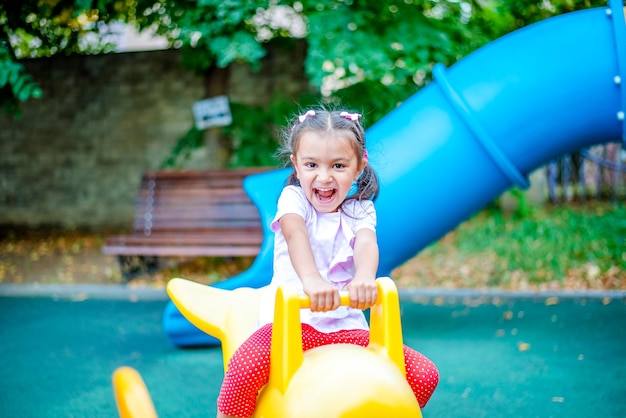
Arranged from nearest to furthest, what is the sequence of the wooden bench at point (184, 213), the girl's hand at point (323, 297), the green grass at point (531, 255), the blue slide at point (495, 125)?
the girl's hand at point (323, 297) < the blue slide at point (495, 125) < the green grass at point (531, 255) < the wooden bench at point (184, 213)

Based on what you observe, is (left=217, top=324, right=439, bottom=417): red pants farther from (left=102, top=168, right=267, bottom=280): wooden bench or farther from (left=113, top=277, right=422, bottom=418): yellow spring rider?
(left=102, top=168, right=267, bottom=280): wooden bench

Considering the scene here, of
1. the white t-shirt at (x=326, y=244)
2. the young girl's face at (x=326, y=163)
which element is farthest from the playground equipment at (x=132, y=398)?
the young girl's face at (x=326, y=163)

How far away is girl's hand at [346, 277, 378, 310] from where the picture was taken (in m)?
1.71

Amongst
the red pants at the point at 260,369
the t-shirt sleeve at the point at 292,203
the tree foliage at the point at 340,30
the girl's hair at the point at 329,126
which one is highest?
the tree foliage at the point at 340,30

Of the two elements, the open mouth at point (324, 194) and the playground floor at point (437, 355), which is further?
the playground floor at point (437, 355)

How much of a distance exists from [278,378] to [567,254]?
507 cm

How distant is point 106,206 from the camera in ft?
30.2

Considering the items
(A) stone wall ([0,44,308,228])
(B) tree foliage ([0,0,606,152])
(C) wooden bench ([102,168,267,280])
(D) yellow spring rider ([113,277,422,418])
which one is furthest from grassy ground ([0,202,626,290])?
(D) yellow spring rider ([113,277,422,418])

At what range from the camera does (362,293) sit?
5.62ft

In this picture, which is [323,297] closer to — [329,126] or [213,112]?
[329,126]

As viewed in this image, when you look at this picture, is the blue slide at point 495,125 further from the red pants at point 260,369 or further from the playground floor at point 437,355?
the red pants at point 260,369

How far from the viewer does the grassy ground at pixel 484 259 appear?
18.4 feet

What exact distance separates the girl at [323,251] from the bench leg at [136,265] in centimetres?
436

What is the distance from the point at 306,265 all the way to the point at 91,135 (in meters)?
8.11
